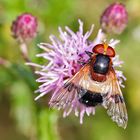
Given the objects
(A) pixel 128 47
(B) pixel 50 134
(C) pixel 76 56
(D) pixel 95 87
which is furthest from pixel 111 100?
(A) pixel 128 47

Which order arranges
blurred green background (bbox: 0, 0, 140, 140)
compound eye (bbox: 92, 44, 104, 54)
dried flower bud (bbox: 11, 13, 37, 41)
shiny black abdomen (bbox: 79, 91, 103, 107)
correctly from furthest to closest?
blurred green background (bbox: 0, 0, 140, 140), dried flower bud (bbox: 11, 13, 37, 41), compound eye (bbox: 92, 44, 104, 54), shiny black abdomen (bbox: 79, 91, 103, 107)

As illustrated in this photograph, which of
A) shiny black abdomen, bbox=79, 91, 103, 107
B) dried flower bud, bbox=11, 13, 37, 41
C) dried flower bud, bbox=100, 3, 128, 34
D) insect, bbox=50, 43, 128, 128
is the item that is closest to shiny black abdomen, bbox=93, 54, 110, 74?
insect, bbox=50, 43, 128, 128

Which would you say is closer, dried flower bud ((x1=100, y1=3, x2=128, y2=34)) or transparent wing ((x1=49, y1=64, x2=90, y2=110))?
transparent wing ((x1=49, y1=64, x2=90, y2=110))

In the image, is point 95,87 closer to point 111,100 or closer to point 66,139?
point 111,100

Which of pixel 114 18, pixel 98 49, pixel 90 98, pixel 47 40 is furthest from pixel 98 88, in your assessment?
pixel 47 40

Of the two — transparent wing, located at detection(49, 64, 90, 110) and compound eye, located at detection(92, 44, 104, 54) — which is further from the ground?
compound eye, located at detection(92, 44, 104, 54)

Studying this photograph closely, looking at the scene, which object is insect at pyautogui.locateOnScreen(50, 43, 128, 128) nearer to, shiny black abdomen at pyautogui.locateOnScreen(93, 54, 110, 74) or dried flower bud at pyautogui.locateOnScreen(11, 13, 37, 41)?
shiny black abdomen at pyautogui.locateOnScreen(93, 54, 110, 74)
